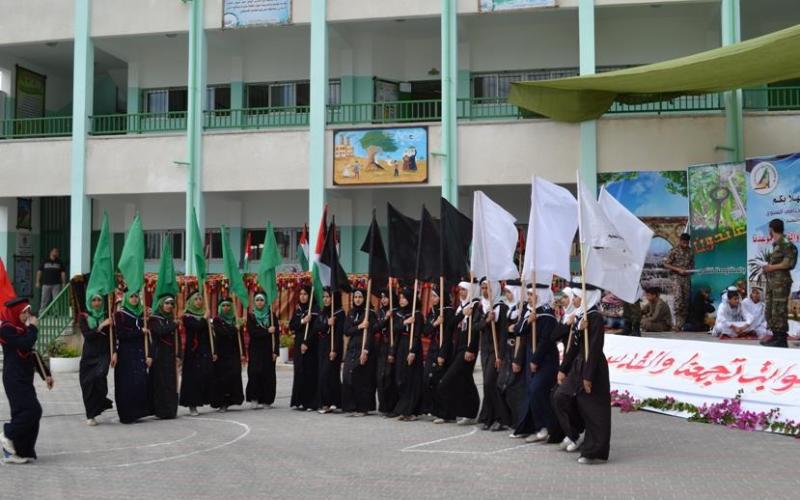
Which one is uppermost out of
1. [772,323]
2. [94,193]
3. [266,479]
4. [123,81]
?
[123,81]

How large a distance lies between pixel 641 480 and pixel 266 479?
10.4 feet

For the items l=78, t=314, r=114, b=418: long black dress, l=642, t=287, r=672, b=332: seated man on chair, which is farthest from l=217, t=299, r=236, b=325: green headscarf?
l=642, t=287, r=672, b=332: seated man on chair

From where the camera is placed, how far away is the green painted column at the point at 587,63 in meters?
19.0

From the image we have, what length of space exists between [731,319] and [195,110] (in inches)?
495

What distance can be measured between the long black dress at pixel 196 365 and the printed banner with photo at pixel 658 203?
9776 millimetres

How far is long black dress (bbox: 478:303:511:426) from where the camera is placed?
10445 mm

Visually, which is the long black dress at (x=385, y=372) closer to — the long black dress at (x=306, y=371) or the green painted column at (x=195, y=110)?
the long black dress at (x=306, y=371)

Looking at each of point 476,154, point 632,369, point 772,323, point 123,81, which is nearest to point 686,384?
point 632,369

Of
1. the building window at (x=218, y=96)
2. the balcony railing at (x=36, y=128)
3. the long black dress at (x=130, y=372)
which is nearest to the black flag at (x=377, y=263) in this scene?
the long black dress at (x=130, y=372)

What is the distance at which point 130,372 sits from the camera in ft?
37.8

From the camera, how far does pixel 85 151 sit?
21672 mm

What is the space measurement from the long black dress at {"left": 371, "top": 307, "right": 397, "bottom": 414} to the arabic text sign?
3.09 meters

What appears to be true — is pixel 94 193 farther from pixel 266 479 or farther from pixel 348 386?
pixel 266 479

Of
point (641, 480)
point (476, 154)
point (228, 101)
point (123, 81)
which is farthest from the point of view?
point (123, 81)
